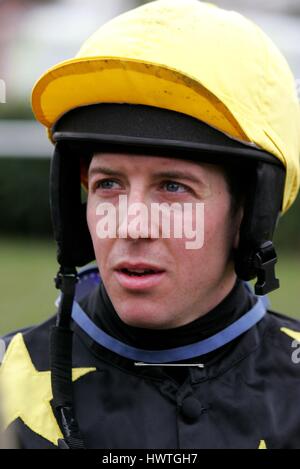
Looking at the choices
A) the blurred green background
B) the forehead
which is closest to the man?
the forehead

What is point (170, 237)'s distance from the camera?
7.04ft

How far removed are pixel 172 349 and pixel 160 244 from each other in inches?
11.8

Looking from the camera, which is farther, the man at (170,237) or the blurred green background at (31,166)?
the blurred green background at (31,166)

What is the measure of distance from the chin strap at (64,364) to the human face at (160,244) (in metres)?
Answer: 0.20

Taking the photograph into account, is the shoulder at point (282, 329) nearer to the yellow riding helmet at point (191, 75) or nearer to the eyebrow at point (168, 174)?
the yellow riding helmet at point (191, 75)

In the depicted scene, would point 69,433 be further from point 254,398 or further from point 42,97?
point 42,97

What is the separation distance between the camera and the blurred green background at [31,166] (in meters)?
7.15

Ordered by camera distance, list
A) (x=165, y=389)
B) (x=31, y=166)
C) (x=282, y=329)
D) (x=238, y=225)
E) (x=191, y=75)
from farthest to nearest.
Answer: (x=31, y=166) → (x=282, y=329) → (x=238, y=225) → (x=165, y=389) → (x=191, y=75)

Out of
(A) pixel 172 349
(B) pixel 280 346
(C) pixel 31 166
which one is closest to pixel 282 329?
(B) pixel 280 346

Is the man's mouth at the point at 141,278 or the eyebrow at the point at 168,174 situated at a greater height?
the eyebrow at the point at 168,174

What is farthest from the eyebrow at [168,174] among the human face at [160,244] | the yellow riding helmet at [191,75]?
the yellow riding helmet at [191,75]

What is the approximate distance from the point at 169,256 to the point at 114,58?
1.56 feet

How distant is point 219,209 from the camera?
7.39ft

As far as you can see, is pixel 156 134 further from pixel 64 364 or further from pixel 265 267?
pixel 64 364
